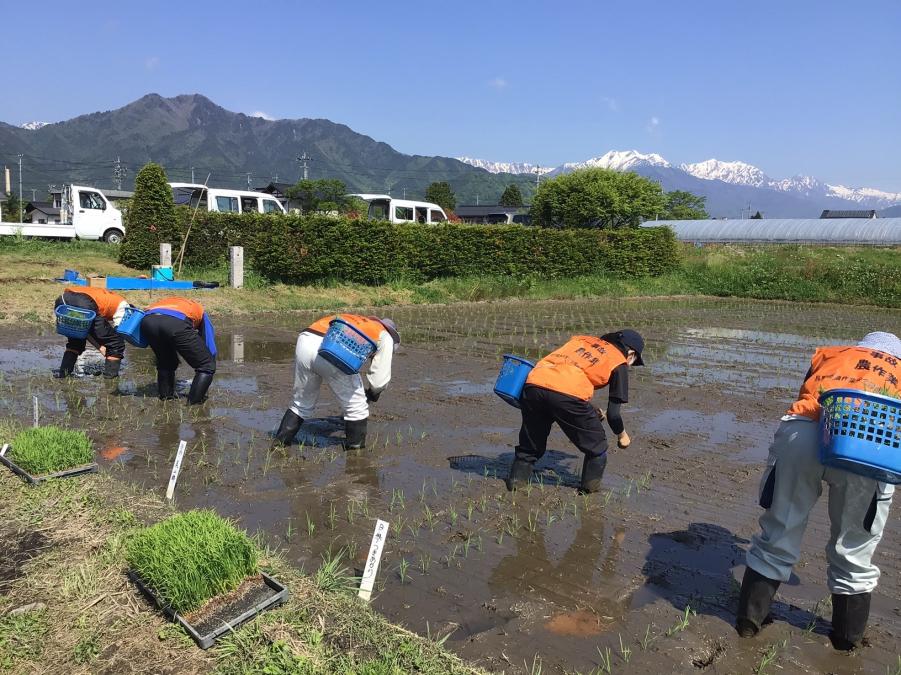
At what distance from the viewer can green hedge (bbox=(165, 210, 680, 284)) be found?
16.4 meters

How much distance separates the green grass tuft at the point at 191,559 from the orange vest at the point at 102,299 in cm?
508

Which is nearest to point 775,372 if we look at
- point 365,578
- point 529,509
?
point 529,509

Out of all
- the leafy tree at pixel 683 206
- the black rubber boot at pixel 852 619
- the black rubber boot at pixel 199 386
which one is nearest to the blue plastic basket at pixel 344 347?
the black rubber boot at pixel 199 386

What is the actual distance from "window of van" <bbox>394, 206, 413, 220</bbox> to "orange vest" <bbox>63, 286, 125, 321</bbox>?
16.4m

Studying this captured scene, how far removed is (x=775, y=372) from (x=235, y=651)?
946 centimetres

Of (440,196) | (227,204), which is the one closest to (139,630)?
(227,204)

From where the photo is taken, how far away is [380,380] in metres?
5.70

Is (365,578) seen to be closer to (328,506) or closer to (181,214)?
(328,506)

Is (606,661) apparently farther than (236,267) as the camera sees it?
No

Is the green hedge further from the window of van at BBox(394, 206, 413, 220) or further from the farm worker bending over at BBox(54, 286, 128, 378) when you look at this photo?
the farm worker bending over at BBox(54, 286, 128, 378)

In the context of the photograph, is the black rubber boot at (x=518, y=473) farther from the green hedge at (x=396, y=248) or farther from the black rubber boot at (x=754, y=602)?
the green hedge at (x=396, y=248)

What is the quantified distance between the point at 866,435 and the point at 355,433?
3.89m

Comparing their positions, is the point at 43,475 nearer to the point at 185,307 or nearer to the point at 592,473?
the point at 185,307

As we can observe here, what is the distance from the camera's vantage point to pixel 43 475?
455 cm
